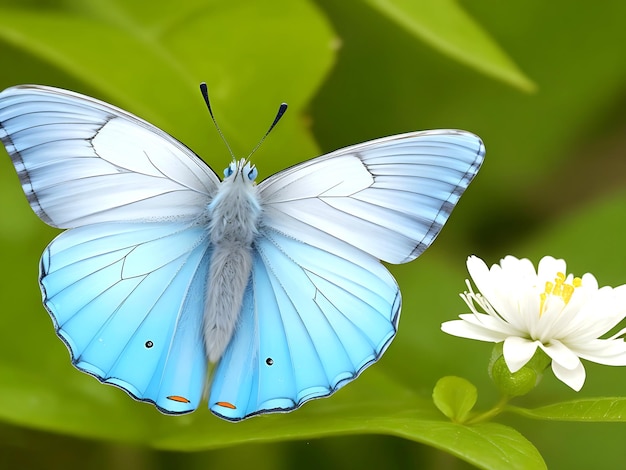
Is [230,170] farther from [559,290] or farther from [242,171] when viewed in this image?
[559,290]

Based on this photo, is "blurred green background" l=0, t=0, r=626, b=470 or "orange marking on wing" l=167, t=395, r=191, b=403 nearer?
"orange marking on wing" l=167, t=395, r=191, b=403

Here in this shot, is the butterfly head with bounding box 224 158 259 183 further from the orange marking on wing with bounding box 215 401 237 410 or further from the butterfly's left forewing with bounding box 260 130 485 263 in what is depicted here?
the orange marking on wing with bounding box 215 401 237 410

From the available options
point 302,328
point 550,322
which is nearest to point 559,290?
point 550,322

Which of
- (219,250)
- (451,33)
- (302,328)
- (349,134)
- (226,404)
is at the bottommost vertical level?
(226,404)

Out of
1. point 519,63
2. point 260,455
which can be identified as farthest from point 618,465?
point 519,63

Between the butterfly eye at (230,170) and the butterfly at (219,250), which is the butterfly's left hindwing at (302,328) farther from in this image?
the butterfly eye at (230,170)

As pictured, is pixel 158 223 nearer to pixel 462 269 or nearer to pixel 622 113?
pixel 462 269

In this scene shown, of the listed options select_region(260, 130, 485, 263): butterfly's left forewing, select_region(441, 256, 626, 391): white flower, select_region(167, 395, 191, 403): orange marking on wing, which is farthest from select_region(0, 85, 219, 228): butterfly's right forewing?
select_region(441, 256, 626, 391): white flower
